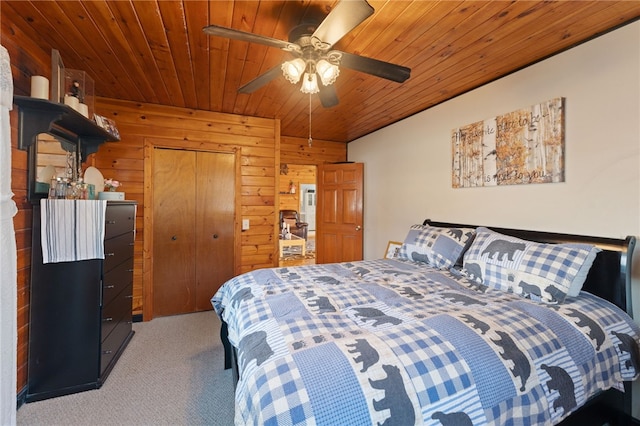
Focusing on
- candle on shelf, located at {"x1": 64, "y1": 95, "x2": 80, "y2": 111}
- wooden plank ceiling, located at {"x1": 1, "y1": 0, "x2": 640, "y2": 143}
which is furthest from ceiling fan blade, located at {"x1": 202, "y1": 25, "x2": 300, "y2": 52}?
candle on shelf, located at {"x1": 64, "y1": 95, "x2": 80, "y2": 111}

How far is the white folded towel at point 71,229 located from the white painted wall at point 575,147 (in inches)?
125

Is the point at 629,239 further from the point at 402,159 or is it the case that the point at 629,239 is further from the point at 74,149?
the point at 74,149

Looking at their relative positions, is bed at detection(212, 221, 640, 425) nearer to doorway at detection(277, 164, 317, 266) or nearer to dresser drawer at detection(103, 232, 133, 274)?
dresser drawer at detection(103, 232, 133, 274)

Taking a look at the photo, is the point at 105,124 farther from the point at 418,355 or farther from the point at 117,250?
the point at 418,355

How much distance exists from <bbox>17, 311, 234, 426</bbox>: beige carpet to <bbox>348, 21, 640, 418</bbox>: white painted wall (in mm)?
2675

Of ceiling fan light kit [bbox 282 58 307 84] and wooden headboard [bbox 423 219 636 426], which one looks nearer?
wooden headboard [bbox 423 219 636 426]

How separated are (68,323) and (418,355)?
2.32 meters

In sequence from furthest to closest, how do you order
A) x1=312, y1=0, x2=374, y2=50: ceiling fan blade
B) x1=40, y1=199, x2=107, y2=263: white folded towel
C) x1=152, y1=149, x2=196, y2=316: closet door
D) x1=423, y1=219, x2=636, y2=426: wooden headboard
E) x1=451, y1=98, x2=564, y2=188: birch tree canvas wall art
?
x1=152, y1=149, x2=196, y2=316: closet door → x1=451, y1=98, x2=564, y2=188: birch tree canvas wall art → x1=40, y1=199, x2=107, y2=263: white folded towel → x1=423, y1=219, x2=636, y2=426: wooden headboard → x1=312, y1=0, x2=374, y2=50: ceiling fan blade

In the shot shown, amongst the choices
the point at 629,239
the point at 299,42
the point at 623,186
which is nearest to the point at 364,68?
the point at 299,42

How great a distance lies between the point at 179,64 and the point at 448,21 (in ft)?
6.70

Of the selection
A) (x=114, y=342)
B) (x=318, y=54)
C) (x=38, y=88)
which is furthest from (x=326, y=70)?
(x=114, y=342)

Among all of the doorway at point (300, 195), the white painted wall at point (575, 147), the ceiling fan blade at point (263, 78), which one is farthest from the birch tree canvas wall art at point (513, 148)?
the doorway at point (300, 195)

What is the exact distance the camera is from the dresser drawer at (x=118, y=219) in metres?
2.04

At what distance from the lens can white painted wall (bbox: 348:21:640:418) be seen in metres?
1.67
